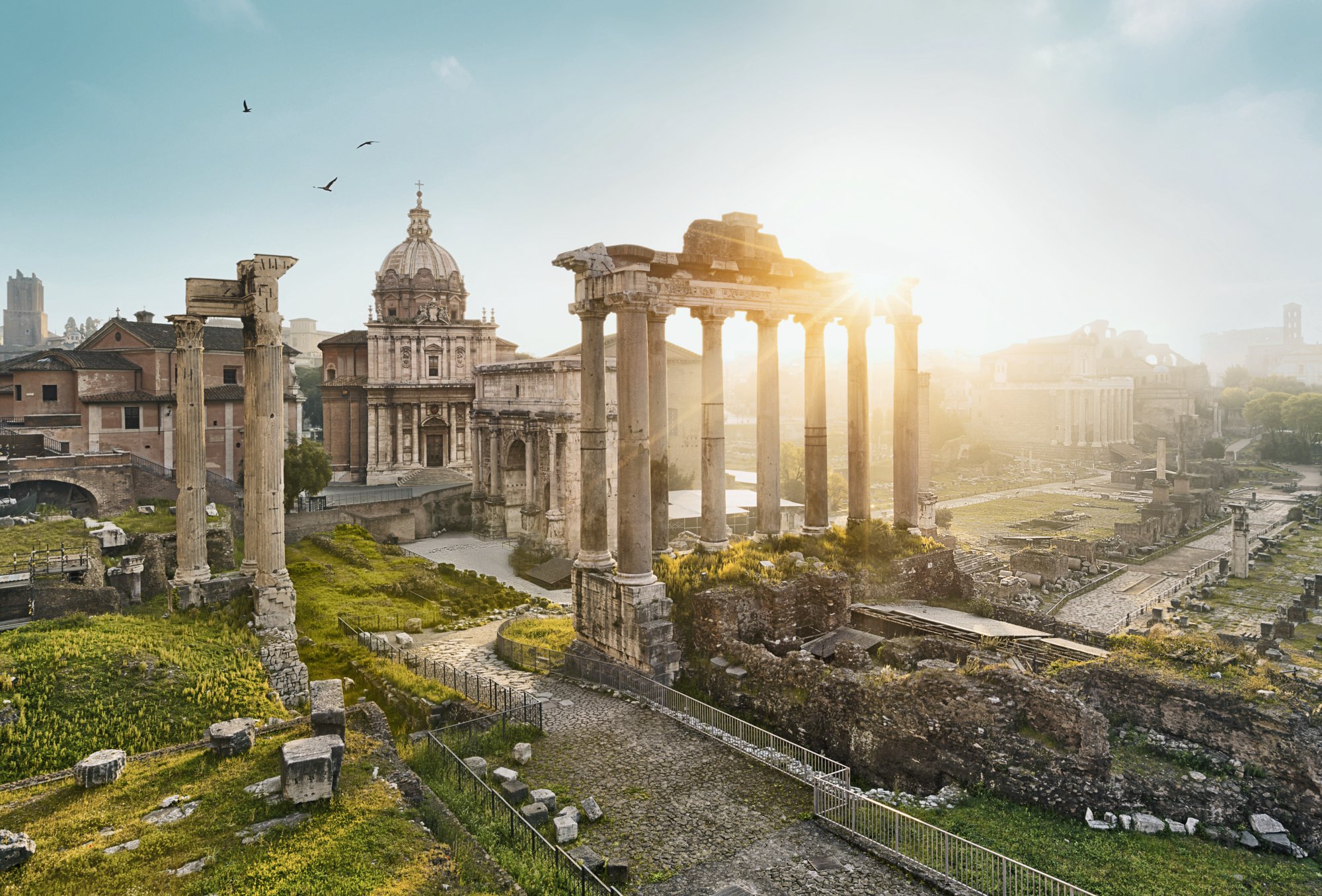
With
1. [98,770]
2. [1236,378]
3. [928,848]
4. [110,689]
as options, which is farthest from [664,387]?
[1236,378]

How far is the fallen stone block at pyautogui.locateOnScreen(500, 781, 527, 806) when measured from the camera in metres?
10.3

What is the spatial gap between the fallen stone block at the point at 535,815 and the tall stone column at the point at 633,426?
19.5ft

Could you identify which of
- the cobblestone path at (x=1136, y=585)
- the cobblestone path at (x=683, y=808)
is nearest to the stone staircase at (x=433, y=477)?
the cobblestone path at (x=1136, y=585)

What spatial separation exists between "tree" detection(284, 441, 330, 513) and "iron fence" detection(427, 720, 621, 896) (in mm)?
27618

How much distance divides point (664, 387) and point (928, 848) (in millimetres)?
11017

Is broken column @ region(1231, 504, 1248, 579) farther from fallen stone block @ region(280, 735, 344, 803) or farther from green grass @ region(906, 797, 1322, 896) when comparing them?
fallen stone block @ region(280, 735, 344, 803)

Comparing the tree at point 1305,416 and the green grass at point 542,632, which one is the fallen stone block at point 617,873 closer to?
the green grass at point 542,632

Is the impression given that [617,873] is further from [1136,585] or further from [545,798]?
[1136,585]

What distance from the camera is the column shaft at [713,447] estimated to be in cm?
1836

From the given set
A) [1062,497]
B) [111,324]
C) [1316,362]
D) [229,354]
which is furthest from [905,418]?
[1316,362]

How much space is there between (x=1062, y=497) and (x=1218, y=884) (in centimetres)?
6161

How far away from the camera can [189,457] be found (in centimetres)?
1762

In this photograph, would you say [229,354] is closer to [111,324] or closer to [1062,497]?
[111,324]

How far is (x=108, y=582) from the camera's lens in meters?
18.6
